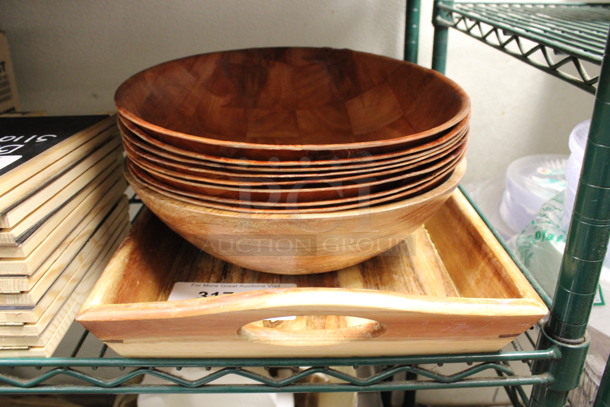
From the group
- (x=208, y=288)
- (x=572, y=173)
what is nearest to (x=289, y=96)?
(x=208, y=288)

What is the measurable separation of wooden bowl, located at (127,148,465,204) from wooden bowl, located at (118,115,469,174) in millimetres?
19

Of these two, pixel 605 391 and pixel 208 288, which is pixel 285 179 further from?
pixel 605 391

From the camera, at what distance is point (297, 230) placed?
47 cm

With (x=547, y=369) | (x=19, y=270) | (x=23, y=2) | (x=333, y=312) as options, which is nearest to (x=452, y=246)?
(x=547, y=369)

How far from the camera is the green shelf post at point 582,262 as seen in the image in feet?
1.33

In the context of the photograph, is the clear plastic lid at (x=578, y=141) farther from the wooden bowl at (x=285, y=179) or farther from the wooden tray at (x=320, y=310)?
the wooden bowl at (x=285, y=179)

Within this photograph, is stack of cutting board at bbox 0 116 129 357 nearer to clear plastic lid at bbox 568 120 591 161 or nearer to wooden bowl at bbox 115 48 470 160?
wooden bowl at bbox 115 48 470 160

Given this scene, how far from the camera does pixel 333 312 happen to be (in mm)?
429

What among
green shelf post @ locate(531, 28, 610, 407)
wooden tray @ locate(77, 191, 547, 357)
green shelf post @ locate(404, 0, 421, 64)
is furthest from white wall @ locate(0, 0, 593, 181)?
green shelf post @ locate(531, 28, 610, 407)

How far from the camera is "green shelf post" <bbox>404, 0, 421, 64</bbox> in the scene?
85 centimetres

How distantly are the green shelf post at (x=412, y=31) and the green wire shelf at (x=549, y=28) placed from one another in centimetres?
4

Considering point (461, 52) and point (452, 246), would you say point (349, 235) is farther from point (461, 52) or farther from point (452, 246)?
point (461, 52)

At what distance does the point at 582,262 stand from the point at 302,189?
29 centimetres

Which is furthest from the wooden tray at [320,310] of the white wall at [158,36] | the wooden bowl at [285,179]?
Answer: the white wall at [158,36]
